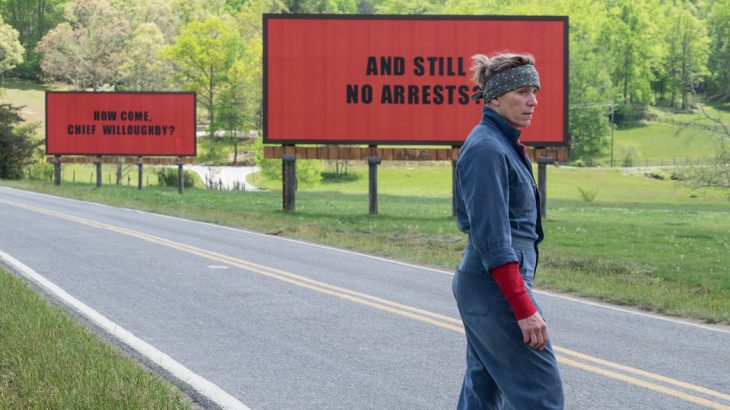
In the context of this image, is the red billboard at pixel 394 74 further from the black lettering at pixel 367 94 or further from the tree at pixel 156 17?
the tree at pixel 156 17

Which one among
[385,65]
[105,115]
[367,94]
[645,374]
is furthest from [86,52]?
[645,374]

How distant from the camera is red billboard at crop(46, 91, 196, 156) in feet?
155

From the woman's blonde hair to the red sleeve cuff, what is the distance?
0.87 m

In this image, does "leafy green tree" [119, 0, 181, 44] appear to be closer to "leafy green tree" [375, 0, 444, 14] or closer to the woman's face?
"leafy green tree" [375, 0, 444, 14]

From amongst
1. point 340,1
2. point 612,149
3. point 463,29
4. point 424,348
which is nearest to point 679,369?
point 424,348

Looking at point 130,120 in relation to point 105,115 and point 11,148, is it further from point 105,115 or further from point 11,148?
point 11,148

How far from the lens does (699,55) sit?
122m

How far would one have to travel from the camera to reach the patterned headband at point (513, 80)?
4.13 metres

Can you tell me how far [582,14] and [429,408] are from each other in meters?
114

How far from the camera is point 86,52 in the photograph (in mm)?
109688

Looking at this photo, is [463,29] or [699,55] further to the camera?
[699,55]

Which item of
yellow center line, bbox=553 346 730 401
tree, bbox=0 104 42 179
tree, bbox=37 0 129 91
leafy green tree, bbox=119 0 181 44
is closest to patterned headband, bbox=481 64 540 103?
yellow center line, bbox=553 346 730 401

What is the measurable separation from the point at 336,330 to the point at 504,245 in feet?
19.9

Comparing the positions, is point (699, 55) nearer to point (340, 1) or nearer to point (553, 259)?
point (340, 1)
